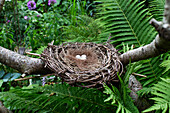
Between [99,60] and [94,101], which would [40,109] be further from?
[99,60]

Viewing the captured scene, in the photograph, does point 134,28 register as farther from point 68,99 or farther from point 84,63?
point 68,99

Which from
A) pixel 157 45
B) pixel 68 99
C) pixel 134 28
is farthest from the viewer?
pixel 134 28

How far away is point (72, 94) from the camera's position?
2.97 feet

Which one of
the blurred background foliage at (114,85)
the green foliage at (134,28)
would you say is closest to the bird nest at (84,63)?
the blurred background foliage at (114,85)

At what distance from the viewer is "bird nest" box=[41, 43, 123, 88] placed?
0.77 m

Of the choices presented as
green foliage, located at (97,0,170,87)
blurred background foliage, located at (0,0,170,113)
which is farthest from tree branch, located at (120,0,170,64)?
green foliage, located at (97,0,170,87)

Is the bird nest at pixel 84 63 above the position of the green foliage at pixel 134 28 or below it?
below

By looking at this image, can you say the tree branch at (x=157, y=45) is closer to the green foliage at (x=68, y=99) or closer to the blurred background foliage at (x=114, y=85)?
the blurred background foliage at (x=114, y=85)

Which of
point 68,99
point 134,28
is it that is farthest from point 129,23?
point 68,99

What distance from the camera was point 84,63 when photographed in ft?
3.33

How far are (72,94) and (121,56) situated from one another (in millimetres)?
331

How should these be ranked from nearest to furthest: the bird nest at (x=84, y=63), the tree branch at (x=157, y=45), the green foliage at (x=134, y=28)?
the tree branch at (x=157, y=45) < the bird nest at (x=84, y=63) < the green foliage at (x=134, y=28)

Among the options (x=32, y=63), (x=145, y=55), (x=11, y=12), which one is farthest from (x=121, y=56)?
(x=11, y=12)

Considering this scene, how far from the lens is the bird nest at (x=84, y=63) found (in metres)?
0.77
